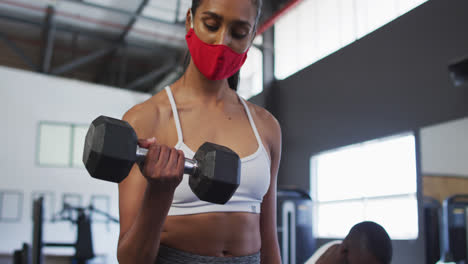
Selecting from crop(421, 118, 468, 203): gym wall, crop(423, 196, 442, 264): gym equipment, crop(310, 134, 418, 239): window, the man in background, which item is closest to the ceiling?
crop(310, 134, 418, 239): window

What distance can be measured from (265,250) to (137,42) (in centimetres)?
927

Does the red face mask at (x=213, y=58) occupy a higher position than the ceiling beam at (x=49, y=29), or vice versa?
the ceiling beam at (x=49, y=29)

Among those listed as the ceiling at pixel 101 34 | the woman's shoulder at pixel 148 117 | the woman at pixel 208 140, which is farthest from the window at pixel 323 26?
the woman's shoulder at pixel 148 117

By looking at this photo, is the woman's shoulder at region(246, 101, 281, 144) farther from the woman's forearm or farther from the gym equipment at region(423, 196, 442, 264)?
the gym equipment at region(423, 196, 442, 264)

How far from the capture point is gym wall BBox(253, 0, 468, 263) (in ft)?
16.0

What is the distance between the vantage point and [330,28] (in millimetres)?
6801

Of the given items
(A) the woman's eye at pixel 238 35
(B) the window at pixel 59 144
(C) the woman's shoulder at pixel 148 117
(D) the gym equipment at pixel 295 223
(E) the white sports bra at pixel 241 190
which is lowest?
(D) the gym equipment at pixel 295 223

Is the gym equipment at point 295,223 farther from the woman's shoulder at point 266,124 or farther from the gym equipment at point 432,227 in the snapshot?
the woman's shoulder at point 266,124

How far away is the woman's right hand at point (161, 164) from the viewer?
659 mm

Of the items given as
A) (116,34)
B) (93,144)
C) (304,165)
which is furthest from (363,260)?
(116,34)

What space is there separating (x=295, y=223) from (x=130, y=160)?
4779 millimetres

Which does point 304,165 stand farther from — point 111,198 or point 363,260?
point 363,260

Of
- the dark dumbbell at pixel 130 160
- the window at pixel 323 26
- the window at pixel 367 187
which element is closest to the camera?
the dark dumbbell at pixel 130 160

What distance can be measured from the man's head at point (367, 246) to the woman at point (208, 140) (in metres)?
0.79
